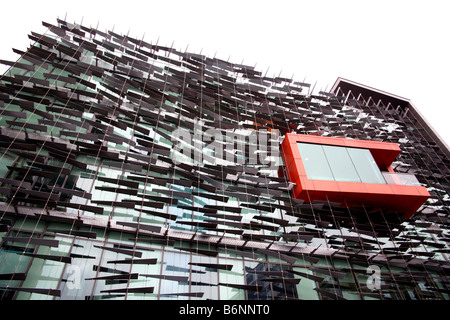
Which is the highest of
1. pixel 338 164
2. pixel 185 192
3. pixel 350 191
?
pixel 338 164

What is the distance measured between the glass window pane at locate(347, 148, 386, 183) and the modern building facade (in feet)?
0.31

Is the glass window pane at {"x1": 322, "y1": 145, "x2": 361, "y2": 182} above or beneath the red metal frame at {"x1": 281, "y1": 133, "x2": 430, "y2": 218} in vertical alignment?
above

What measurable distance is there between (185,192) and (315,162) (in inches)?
293

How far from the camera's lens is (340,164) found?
16953mm

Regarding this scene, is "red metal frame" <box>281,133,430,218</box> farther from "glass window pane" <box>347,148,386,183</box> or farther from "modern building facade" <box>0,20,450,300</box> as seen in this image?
"glass window pane" <box>347,148,386,183</box>

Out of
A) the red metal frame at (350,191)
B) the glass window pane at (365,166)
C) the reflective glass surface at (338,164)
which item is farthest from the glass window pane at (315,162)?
the glass window pane at (365,166)

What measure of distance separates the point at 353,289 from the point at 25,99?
→ 17021mm

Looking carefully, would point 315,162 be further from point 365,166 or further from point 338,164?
point 365,166

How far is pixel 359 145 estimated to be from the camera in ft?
60.8

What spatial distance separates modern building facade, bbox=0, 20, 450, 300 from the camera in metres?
10.9

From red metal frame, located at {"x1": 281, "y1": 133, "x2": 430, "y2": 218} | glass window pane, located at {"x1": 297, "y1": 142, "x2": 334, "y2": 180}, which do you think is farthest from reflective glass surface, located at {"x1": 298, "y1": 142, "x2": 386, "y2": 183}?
red metal frame, located at {"x1": 281, "y1": 133, "x2": 430, "y2": 218}

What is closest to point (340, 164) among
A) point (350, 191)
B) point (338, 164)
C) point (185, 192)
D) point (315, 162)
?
point (338, 164)
